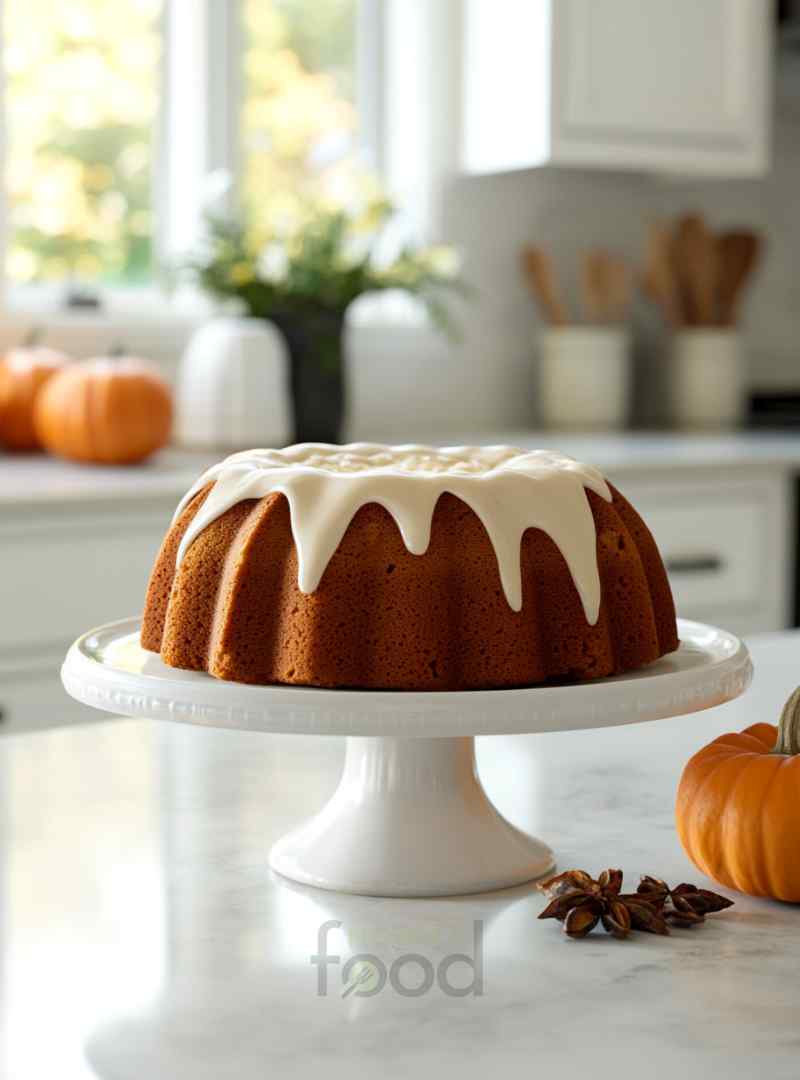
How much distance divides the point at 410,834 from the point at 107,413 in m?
1.85

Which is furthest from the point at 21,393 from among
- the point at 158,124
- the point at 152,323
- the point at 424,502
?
the point at 424,502

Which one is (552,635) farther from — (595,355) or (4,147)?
(595,355)

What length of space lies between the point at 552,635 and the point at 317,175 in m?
2.78

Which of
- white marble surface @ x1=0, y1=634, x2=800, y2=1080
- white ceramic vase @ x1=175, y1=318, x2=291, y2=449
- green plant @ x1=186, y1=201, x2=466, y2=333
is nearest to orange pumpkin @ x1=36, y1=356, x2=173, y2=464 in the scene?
white ceramic vase @ x1=175, y1=318, x2=291, y2=449

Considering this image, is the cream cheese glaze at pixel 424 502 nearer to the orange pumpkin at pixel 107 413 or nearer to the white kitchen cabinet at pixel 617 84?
the orange pumpkin at pixel 107 413

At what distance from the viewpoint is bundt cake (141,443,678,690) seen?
2.75ft

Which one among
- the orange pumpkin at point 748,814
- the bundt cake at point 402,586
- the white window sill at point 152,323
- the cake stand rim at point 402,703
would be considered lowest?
the orange pumpkin at point 748,814

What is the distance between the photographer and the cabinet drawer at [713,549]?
2.98 m

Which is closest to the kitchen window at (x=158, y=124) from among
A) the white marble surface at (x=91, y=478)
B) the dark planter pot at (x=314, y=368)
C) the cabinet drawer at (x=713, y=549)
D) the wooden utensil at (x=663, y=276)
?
the dark planter pot at (x=314, y=368)

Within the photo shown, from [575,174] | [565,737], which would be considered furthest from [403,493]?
[575,174]

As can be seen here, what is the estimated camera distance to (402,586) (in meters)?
0.84

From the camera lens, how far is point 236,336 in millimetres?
2844

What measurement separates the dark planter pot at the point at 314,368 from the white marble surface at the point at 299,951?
197 cm

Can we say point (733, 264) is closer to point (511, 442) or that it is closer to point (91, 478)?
point (511, 442)
